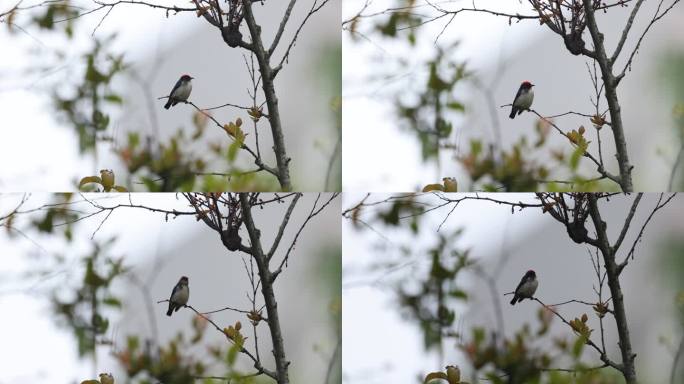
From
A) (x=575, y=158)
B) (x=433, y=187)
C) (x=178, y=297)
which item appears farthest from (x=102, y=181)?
(x=575, y=158)

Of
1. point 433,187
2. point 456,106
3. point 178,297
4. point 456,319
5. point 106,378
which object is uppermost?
point 456,106

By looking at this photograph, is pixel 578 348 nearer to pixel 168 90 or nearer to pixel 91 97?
pixel 168 90

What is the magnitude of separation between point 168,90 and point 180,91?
36 mm

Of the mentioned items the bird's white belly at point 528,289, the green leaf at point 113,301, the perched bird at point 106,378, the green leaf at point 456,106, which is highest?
the green leaf at point 456,106

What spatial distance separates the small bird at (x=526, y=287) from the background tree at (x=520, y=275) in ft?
0.06

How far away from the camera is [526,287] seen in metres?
2.47

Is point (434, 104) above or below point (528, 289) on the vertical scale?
above

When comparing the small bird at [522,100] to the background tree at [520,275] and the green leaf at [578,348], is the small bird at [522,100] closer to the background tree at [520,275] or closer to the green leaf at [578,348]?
the background tree at [520,275]

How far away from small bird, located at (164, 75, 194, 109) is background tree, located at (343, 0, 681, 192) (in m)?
0.49

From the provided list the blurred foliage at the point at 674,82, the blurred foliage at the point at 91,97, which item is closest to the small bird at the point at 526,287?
the blurred foliage at the point at 674,82

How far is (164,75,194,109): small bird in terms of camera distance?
248 centimetres

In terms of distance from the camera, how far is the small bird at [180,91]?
2.48 m

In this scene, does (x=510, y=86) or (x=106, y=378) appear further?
(x=510, y=86)

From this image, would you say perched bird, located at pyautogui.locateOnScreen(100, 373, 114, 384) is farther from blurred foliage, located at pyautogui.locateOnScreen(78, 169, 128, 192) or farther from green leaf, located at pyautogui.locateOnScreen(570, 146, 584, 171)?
green leaf, located at pyautogui.locateOnScreen(570, 146, 584, 171)
